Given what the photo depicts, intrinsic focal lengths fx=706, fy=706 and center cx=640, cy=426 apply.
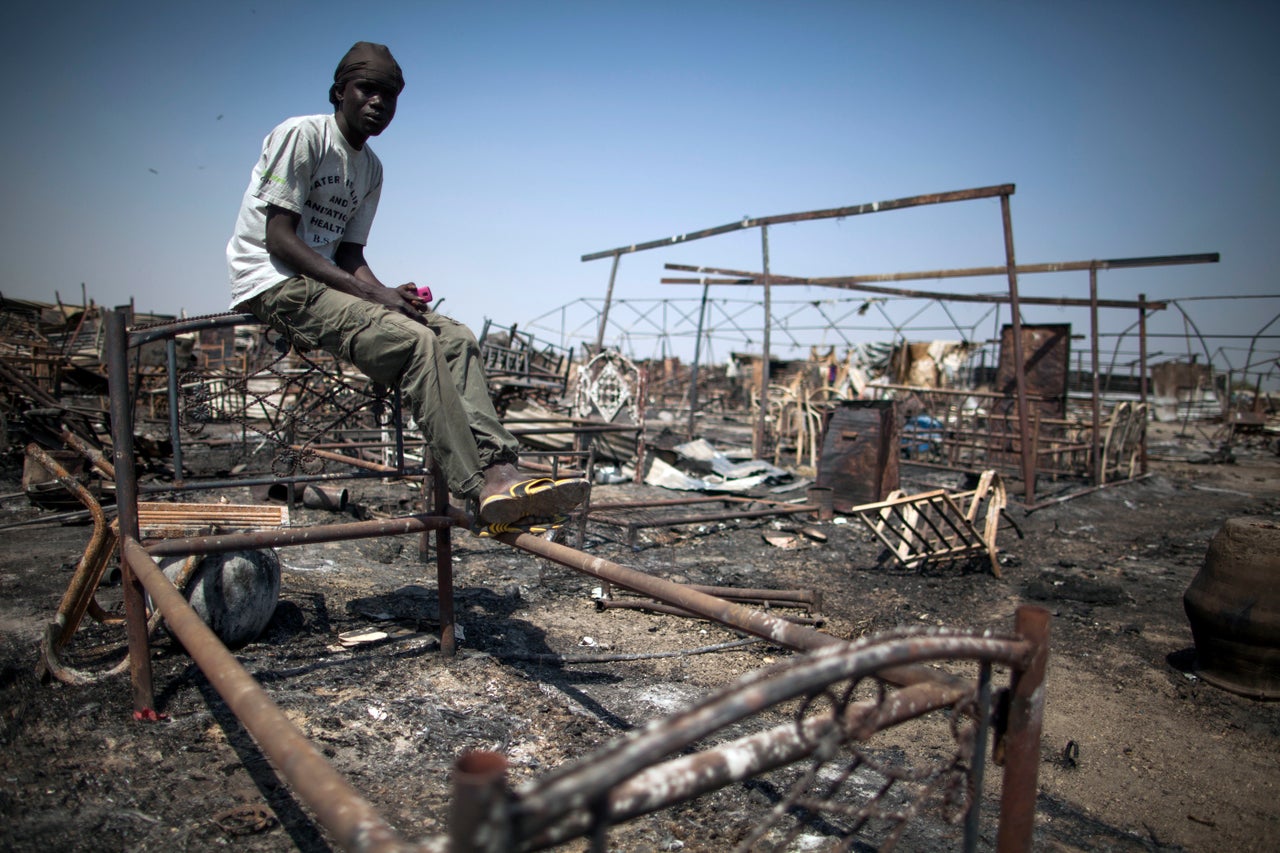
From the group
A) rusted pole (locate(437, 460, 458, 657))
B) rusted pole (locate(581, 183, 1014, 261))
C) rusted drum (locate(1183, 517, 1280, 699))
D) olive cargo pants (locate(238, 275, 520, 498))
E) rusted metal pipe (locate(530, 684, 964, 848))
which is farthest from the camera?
rusted pole (locate(581, 183, 1014, 261))

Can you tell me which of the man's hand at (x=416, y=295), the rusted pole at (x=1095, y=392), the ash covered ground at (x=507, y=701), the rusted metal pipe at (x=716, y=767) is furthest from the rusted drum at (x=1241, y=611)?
the rusted pole at (x=1095, y=392)

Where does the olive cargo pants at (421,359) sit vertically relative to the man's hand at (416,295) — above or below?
below

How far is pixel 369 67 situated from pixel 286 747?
243 centimetres

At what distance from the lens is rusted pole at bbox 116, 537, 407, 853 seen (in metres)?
0.78

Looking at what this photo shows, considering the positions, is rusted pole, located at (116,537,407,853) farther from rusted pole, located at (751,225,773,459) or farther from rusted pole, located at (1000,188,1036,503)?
rusted pole, located at (751,225,773,459)

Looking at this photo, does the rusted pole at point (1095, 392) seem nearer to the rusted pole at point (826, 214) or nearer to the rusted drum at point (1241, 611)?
the rusted pole at point (826, 214)

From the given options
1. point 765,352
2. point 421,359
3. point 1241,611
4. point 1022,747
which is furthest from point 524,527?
point 765,352

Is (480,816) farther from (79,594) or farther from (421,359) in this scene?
(79,594)

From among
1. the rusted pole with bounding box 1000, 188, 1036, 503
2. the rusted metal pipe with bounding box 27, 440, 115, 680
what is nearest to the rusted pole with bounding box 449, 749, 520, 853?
the rusted metal pipe with bounding box 27, 440, 115, 680

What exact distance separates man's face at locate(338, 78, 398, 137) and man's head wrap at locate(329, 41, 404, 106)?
2cm

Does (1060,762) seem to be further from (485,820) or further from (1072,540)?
(1072,540)

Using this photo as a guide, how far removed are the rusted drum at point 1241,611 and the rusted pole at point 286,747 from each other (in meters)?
4.74

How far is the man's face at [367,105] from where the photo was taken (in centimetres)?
260

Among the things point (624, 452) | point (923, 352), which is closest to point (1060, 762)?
point (624, 452)
